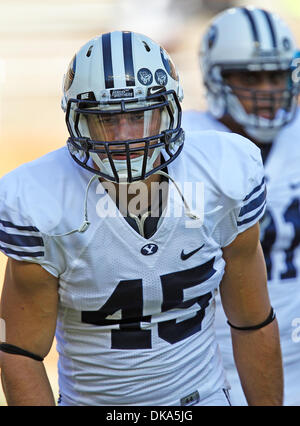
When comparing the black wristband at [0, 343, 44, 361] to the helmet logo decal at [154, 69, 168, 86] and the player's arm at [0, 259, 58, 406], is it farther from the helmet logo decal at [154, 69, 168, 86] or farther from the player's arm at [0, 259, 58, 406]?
the helmet logo decal at [154, 69, 168, 86]

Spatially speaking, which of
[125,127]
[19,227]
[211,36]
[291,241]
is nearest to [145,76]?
[125,127]

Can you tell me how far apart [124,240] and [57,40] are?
11.8 meters

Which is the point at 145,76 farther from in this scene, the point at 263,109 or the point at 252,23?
the point at 252,23

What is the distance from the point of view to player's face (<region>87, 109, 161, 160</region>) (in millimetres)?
2281

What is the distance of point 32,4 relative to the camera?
607 inches

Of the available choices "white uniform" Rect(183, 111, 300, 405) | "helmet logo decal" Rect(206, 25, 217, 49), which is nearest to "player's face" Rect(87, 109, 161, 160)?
"white uniform" Rect(183, 111, 300, 405)

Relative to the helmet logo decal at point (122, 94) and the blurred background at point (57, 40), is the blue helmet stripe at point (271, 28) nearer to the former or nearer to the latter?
the helmet logo decal at point (122, 94)

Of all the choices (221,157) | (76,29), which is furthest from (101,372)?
(76,29)

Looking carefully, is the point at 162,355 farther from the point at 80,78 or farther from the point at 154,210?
the point at 80,78

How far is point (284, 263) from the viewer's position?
11.5 feet

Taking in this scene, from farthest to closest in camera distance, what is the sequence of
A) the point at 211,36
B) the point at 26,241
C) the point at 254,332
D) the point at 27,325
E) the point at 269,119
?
the point at 211,36 → the point at 269,119 → the point at 254,332 → the point at 27,325 → the point at 26,241
